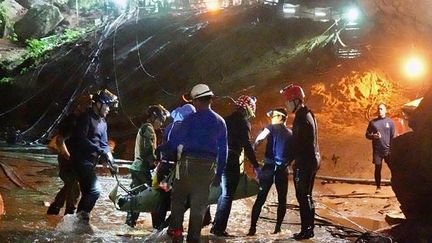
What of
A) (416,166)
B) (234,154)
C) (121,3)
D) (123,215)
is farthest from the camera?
(121,3)

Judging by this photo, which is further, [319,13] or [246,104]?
[319,13]

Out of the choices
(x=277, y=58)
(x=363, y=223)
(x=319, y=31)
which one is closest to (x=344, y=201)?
(x=363, y=223)

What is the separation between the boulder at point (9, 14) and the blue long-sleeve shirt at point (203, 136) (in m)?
33.7

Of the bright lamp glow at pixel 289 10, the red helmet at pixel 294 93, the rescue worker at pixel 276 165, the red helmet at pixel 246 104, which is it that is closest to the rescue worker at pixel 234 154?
the red helmet at pixel 246 104

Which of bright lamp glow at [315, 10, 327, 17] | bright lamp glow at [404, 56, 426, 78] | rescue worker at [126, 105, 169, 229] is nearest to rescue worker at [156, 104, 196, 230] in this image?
rescue worker at [126, 105, 169, 229]

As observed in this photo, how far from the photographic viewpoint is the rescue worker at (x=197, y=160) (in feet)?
18.7

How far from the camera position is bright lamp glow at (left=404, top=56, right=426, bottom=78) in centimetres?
1759

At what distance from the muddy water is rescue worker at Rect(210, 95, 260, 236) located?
358mm

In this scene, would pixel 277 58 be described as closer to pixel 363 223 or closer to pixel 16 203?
pixel 363 223

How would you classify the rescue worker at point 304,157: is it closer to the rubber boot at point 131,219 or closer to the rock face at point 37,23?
the rubber boot at point 131,219

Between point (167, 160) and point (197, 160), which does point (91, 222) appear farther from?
point (197, 160)

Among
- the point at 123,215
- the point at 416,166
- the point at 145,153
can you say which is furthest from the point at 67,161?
the point at 416,166

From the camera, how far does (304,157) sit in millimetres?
7180

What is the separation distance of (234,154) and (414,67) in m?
13.3
